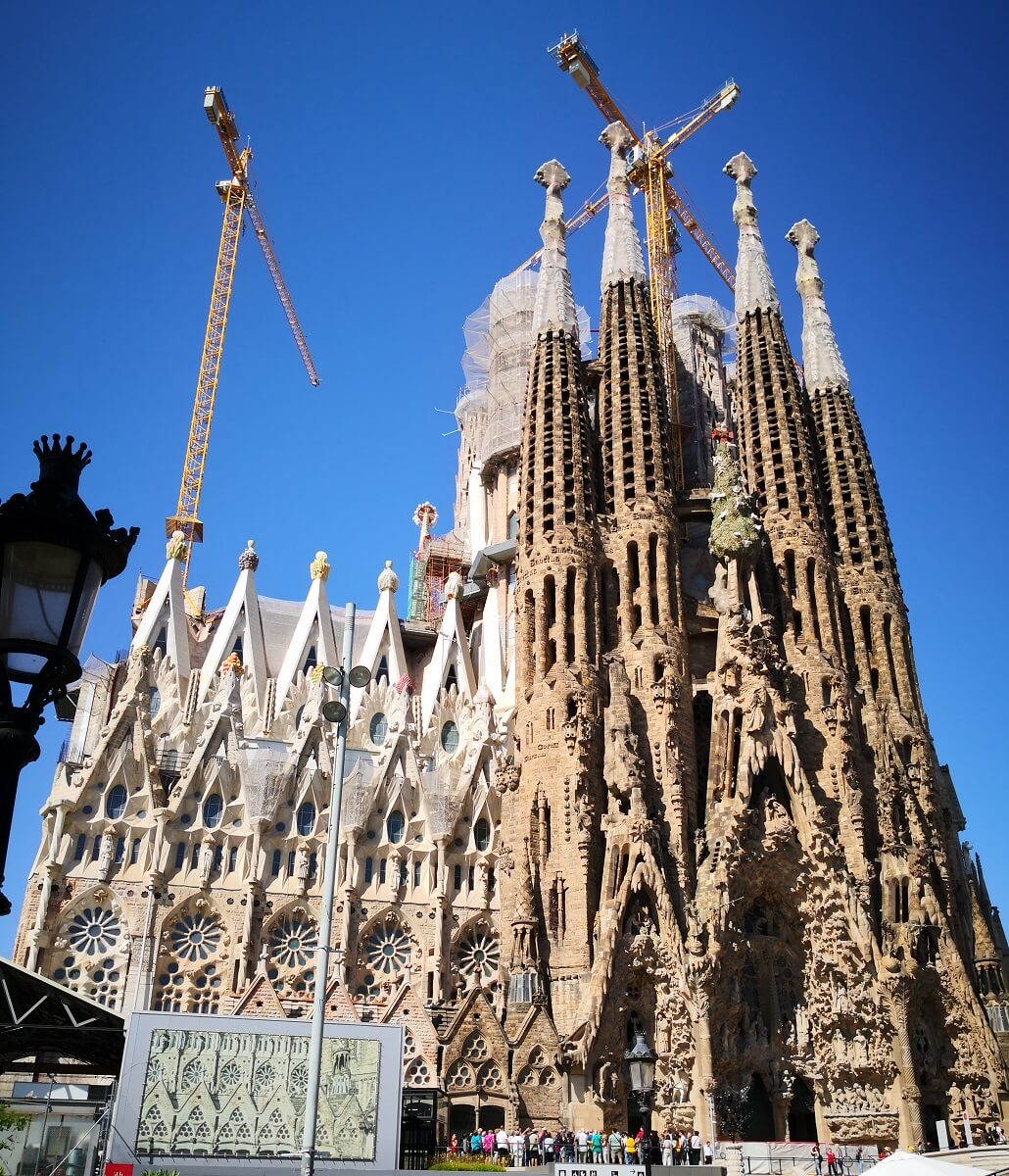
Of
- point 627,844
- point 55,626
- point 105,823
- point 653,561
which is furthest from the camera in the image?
point 653,561

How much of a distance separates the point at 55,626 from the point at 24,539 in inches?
14.6

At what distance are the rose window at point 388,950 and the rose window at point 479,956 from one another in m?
1.69

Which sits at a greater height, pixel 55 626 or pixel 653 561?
pixel 653 561

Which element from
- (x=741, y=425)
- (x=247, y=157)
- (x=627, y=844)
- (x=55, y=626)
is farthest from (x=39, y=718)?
(x=247, y=157)

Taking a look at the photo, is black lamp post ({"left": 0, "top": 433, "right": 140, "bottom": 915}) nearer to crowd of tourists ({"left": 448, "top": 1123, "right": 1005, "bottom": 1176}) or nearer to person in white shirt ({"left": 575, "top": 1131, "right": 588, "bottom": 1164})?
crowd of tourists ({"left": 448, "top": 1123, "right": 1005, "bottom": 1176})

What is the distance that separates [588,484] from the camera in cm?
3872

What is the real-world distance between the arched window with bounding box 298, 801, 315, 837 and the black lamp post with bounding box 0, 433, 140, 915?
3223cm

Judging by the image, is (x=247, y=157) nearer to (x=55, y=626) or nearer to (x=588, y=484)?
(x=588, y=484)

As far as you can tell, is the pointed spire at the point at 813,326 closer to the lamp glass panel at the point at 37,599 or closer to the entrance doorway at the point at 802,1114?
the entrance doorway at the point at 802,1114

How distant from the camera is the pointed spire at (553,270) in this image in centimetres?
4234

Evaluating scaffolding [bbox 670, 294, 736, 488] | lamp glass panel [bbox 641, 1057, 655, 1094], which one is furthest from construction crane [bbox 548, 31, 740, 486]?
lamp glass panel [bbox 641, 1057, 655, 1094]

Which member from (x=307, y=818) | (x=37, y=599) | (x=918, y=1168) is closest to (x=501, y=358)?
(x=307, y=818)

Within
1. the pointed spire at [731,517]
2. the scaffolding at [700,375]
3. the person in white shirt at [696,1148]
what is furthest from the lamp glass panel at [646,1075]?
the scaffolding at [700,375]

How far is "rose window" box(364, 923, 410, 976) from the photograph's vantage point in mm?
33938
